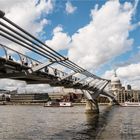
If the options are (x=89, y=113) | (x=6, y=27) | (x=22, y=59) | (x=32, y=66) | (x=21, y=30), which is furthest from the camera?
(x=89, y=113)

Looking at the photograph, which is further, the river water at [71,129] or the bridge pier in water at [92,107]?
the bridge pier in water at [92,107]

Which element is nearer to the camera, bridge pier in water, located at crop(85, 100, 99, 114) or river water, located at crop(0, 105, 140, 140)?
river water, located at crop(0, 105, 140, 140)

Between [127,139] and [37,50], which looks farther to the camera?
[127,139]

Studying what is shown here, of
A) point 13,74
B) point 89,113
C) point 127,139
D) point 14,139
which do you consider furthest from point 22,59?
point 89,113

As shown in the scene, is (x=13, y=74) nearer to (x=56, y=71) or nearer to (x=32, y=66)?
(x=32, y=66)

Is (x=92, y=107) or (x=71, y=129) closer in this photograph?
(x=71, y=129)

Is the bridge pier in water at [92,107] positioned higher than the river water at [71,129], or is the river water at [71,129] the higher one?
the bridge pier in water at [92,107]

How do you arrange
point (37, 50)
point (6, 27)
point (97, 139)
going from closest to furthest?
point (6, 27), point (37, 50), point (97, 139)

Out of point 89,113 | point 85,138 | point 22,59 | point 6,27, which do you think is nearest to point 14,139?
point 85,138

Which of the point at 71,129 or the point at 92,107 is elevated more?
the point at 92,107

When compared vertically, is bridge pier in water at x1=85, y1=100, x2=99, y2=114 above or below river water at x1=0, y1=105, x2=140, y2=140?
above

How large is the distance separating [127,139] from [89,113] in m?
55.5

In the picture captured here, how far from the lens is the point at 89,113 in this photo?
308 ft

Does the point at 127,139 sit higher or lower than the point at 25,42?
lower
